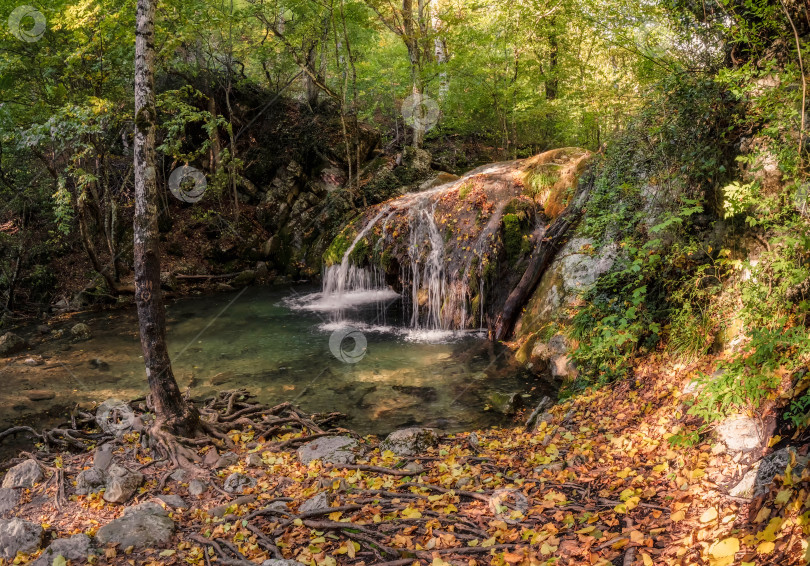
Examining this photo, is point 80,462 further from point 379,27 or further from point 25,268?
point 379,27

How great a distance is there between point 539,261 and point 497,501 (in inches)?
249

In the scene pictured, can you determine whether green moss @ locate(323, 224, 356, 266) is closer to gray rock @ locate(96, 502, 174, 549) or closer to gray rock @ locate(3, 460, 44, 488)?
gray rock @ locate(3, 460, 44, 488)

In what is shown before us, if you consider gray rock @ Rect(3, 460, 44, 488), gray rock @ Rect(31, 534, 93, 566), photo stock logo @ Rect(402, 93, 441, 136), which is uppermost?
photo stock logo @ Rect(402, 93, 441, 136)

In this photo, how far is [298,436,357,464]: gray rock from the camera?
5.50 meters

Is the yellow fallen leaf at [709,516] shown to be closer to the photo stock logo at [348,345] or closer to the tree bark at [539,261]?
the tree bark at [539,261]

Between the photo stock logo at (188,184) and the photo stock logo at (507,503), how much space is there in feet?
58.7

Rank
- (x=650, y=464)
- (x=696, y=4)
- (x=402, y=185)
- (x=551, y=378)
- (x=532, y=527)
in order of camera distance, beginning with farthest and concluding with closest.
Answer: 1. (x=402, y=185)
2. (x=551, y=378)
3. (x=696, y=4)
4. (x=650, y=464)
5. (x=532, y=527)

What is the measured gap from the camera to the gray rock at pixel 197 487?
4870mm

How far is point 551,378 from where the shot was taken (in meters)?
7.76

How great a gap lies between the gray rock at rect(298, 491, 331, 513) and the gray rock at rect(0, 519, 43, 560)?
80.6 inches

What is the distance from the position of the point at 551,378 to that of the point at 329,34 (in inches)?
663

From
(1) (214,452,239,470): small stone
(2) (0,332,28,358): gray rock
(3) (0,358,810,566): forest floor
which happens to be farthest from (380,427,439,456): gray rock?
(2) (0,332,28,358): gray rock

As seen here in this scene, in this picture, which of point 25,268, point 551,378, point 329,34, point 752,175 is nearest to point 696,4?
point 752,175

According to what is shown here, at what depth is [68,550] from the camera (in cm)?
375
